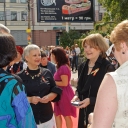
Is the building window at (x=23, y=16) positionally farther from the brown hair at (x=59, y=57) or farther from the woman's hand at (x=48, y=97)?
the woman's hand at (x=48, y=97)

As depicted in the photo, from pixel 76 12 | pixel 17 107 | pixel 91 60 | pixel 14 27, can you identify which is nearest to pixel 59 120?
pixel 91 60

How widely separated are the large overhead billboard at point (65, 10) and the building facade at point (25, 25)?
2710 mm

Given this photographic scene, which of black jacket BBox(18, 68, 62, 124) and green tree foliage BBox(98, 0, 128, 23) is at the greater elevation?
green tree foliage BBox(98, 0, 128, 23)

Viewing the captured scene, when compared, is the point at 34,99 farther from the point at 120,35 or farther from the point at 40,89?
the point at 120,35

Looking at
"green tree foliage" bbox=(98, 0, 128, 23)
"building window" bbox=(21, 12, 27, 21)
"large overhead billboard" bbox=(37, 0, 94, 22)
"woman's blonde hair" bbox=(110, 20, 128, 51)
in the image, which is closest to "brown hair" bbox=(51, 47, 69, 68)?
"woman's blonde hair" bbox=(110, 20, 128, 51)

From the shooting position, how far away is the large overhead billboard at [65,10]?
2780 centimetres

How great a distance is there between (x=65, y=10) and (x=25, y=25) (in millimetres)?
6476

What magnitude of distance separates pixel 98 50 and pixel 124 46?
1.66m

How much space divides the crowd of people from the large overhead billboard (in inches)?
910

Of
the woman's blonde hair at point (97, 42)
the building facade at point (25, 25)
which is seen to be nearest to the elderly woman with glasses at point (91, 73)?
the woman's blonde hair at point (97, 42)

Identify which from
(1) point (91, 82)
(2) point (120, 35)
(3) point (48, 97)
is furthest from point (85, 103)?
(2) point (120, 35)

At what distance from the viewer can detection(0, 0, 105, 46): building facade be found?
106 feet

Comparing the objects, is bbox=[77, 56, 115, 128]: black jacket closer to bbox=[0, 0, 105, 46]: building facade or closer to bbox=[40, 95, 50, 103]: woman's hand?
bbox=[40, 95, 50, 103]: woman's hand

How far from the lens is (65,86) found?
4.50 metres
